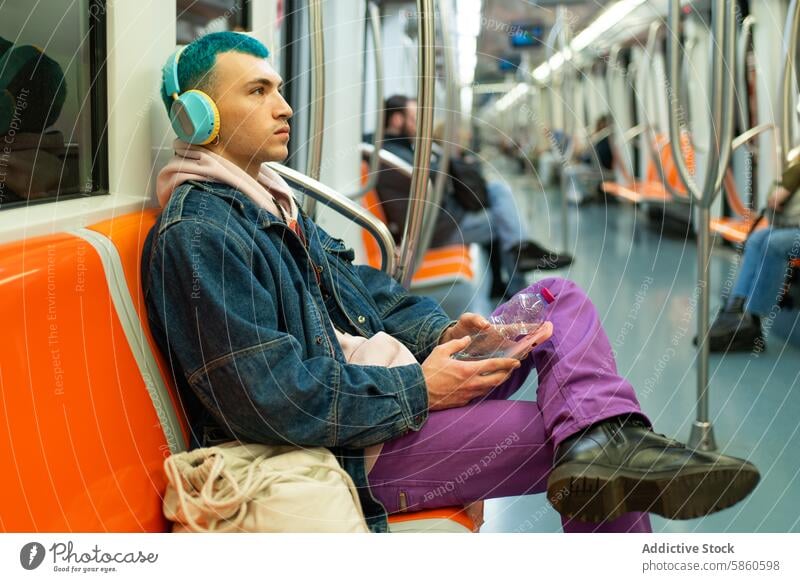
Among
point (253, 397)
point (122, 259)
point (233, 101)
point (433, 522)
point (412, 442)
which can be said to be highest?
point (233, 101)

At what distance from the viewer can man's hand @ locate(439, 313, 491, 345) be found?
141 cm

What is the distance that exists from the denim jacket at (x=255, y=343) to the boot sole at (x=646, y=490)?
0.73ft

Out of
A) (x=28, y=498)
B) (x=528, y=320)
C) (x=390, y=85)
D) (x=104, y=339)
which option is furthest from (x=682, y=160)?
→ (x=390, y=85)

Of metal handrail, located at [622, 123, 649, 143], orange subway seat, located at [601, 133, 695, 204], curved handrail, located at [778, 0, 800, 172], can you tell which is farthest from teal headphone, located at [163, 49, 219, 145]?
metal handrail, located at [622, 123, 649, 143]

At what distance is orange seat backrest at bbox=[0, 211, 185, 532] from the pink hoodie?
119 millimetres

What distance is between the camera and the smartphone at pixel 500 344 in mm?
1333

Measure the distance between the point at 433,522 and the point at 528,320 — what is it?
34cm

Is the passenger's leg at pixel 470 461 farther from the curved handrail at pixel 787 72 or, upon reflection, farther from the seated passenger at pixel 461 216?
the curved handrail at pixel 787 72

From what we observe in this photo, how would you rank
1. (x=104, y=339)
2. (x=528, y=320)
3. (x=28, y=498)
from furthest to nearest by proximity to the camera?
(x=528, y=320)
(x=104, y=339)
(x=28, y=498)

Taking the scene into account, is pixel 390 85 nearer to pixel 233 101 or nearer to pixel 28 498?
pixel 233 101

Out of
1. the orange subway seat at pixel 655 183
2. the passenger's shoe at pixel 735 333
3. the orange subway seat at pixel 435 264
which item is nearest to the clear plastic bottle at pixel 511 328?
the orange subway seat at pixel 435 264

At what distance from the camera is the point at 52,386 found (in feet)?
3.18

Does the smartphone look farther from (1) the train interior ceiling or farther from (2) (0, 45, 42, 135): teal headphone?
(2) (0, 45, 42, 135): teal headphone

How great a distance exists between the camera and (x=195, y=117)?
3.95 feet
